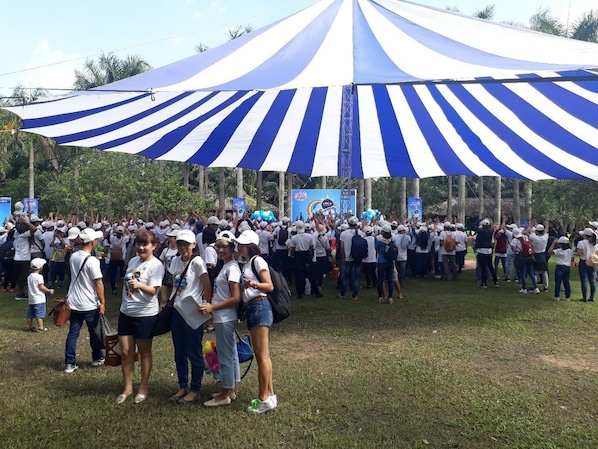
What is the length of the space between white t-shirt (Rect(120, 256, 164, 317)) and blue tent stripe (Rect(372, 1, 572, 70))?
12.5 feet

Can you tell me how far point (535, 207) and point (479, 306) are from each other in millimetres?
18021

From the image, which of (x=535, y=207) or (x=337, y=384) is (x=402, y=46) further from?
(x=535, y=207)

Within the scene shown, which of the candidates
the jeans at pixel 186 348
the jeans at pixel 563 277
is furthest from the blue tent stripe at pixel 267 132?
the jeans at pixel 186 348

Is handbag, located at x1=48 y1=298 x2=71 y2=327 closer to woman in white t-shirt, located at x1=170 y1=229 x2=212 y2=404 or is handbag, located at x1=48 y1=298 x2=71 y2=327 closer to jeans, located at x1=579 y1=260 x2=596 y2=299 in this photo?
woman in white t-shirt, located at x1=170 y1=229 x2=212 y2=404

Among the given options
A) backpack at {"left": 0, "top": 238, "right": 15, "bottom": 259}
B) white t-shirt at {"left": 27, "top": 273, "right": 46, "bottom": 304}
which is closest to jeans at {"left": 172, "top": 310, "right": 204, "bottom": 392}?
white t-shirt at {"left": 27, "top": 273, "right": 46, "bottom": 304}

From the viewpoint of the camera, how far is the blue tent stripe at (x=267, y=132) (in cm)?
970

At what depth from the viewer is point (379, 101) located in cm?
976

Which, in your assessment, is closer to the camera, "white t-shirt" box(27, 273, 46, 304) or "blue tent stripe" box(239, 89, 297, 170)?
"white t-shirt" box(27, 273, 46, 304)

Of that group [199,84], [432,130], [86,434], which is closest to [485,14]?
[432,130]

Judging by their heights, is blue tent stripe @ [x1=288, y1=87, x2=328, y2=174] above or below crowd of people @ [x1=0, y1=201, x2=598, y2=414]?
above

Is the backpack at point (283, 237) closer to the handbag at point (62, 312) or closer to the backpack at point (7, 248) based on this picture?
the backpack at point (7, 248)

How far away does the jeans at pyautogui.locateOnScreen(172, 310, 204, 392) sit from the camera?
152 inches

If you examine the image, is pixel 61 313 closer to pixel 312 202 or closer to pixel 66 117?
pixel 66 117

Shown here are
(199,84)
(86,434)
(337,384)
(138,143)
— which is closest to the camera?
(86,434)
